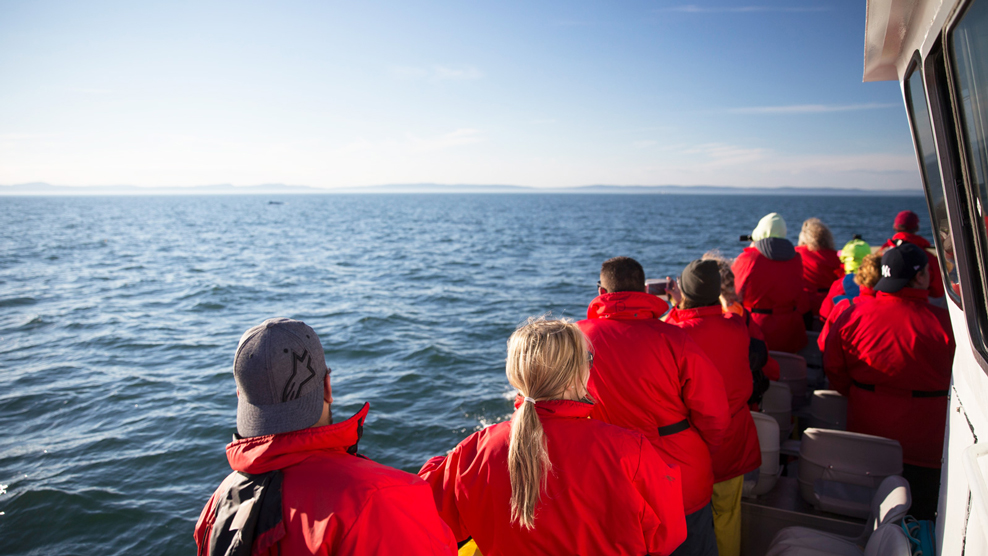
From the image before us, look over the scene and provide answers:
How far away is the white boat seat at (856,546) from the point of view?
2191 millimetres

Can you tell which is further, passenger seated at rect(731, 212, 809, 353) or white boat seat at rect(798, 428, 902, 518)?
passenger seated at rect(731, 212, 809, 353)

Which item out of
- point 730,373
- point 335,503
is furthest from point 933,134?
point 335,503

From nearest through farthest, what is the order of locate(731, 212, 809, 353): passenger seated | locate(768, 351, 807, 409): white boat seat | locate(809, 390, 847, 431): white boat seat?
locate(809, 390, 847, 431): white boat seat < locate(768, 351, 807, 409): white boat seat < locate(731, 212, 809, 353): passenger seated

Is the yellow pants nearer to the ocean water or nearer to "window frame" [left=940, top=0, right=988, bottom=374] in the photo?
"window frame" [left=940, top=0, right=988, bottom=374]

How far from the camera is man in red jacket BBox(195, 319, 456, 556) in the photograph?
146 cm

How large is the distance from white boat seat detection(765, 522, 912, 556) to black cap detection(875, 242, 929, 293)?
5.32ft

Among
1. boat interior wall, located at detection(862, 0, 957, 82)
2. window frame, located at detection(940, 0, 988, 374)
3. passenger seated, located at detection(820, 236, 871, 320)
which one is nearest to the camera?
window frame, located at detection(940, 0, 988, 374)

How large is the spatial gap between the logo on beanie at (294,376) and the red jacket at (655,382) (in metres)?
1.49

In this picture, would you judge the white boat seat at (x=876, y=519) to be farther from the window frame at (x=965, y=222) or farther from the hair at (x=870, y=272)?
the hair at (x=870, y=272)

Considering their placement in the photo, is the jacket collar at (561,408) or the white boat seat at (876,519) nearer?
the jacket collar at (561,408)

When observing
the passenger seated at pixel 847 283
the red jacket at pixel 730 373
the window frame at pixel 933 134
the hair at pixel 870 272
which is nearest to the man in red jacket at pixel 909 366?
the hair at pixel 870 272

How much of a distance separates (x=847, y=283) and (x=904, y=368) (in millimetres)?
2625


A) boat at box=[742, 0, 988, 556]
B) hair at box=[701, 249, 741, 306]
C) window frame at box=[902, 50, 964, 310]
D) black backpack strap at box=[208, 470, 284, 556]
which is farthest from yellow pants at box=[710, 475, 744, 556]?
black backpack strap at box=[208, 470, 284, 556]

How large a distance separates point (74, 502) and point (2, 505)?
726 mm
